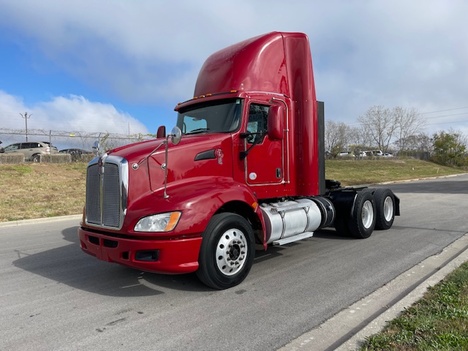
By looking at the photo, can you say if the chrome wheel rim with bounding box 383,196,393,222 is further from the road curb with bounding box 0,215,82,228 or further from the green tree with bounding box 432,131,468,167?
the green tree with bounding box 432,131,468,167

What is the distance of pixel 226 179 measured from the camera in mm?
5434

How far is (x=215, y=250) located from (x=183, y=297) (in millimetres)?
677

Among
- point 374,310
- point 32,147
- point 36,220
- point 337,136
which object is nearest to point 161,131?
point 374,310

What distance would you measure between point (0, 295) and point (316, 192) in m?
5.08

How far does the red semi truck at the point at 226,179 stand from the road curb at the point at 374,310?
150cm

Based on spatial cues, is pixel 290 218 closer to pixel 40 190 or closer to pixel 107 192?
pixel 107 192

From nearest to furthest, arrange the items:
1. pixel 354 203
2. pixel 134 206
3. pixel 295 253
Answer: pixel 134 206
pixel 295 253
pixel 354 203

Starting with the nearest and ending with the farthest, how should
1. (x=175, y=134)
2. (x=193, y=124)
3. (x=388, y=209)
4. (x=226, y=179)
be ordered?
(x=175, y=134)
(x=226, y=179)
(x=193, y=124)
(x=388, y=209)

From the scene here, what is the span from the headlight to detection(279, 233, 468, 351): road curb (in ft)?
5.89

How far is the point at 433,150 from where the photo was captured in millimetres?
75375

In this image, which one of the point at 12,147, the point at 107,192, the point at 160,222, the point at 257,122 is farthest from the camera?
the point at 12,147

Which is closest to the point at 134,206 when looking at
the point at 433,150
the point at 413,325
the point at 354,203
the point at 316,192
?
the point at 413,325

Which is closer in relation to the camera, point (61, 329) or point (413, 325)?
point (413, 325)

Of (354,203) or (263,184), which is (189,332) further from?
(354,203)
